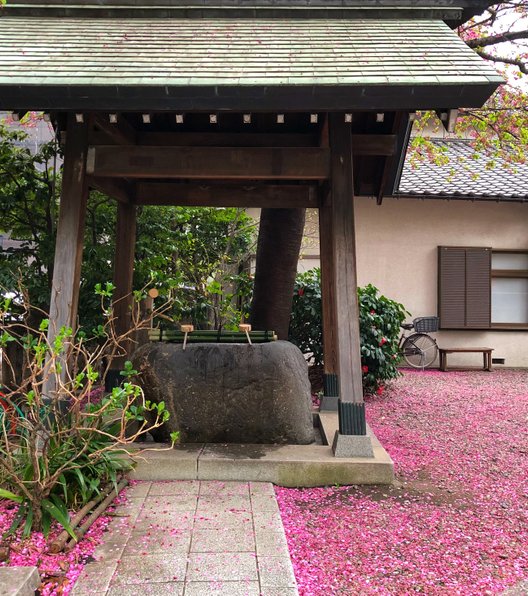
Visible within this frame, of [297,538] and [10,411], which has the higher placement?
[10,411]

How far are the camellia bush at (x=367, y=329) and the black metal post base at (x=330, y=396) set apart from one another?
5.00 feet

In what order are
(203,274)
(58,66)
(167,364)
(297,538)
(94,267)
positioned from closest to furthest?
(297,538) → (58,66) → (167,364) → (94,267) → (203,274)

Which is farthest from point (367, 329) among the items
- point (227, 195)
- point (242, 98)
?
point (242, 98)

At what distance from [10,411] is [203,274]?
5.47 metres

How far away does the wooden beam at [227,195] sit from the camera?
242 inches

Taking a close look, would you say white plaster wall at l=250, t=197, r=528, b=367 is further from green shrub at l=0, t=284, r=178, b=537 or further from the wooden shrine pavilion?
green shrub at l=0, t=284, r=178, b=537

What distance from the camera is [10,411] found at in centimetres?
343

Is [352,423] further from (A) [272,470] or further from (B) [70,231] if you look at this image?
(B) [70,231]

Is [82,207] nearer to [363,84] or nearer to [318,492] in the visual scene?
[363,84]

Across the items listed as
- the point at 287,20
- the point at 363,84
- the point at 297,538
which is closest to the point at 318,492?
the point at 297,538

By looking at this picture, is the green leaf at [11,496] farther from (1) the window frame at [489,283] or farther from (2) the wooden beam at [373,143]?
(1) the window frame at [489,283]

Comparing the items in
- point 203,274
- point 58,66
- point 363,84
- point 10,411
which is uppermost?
point 58,66

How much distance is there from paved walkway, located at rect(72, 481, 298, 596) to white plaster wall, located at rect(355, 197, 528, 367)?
7.51 metres

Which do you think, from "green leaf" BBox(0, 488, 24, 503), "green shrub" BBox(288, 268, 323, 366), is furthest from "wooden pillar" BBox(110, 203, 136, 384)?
"green leaf" BBox(0, 488, 24, 503)
